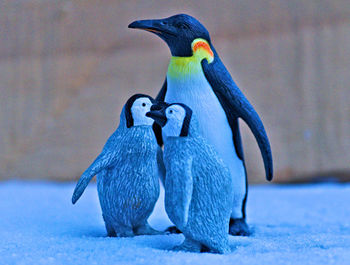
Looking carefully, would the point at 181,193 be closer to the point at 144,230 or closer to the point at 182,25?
the point at 144,230

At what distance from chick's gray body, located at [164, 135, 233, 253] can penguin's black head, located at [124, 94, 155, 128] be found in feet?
A: 0.41

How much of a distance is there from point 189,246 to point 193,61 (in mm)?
478

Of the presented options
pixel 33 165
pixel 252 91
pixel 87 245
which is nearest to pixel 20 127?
pixel 33 165

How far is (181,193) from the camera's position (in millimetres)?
824

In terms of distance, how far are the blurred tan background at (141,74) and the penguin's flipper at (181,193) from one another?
1788 millimetres

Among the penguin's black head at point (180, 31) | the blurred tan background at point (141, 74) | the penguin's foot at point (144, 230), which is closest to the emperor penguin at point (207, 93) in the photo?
the penguin's black head at point (180, 31)

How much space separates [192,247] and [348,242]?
0.33 m

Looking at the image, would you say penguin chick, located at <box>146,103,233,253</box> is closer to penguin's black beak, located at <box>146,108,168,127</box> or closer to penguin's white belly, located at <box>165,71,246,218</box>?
penguin's black beak, located at <box>146,108,168,127</box>

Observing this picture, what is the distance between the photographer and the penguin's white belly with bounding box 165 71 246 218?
3.67 ft

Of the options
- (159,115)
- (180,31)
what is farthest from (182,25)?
(159,115)

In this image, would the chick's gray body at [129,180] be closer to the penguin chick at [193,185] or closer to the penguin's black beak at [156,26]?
the penguin chick at [193,185]

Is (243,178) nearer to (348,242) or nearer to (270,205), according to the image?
(348,242)

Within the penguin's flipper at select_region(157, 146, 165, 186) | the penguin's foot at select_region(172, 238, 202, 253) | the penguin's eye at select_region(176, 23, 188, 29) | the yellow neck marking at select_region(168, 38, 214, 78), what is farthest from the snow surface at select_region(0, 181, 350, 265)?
the penguin's eye at select_region(176, 23, 188, 29)

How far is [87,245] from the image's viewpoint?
2.78 ft
